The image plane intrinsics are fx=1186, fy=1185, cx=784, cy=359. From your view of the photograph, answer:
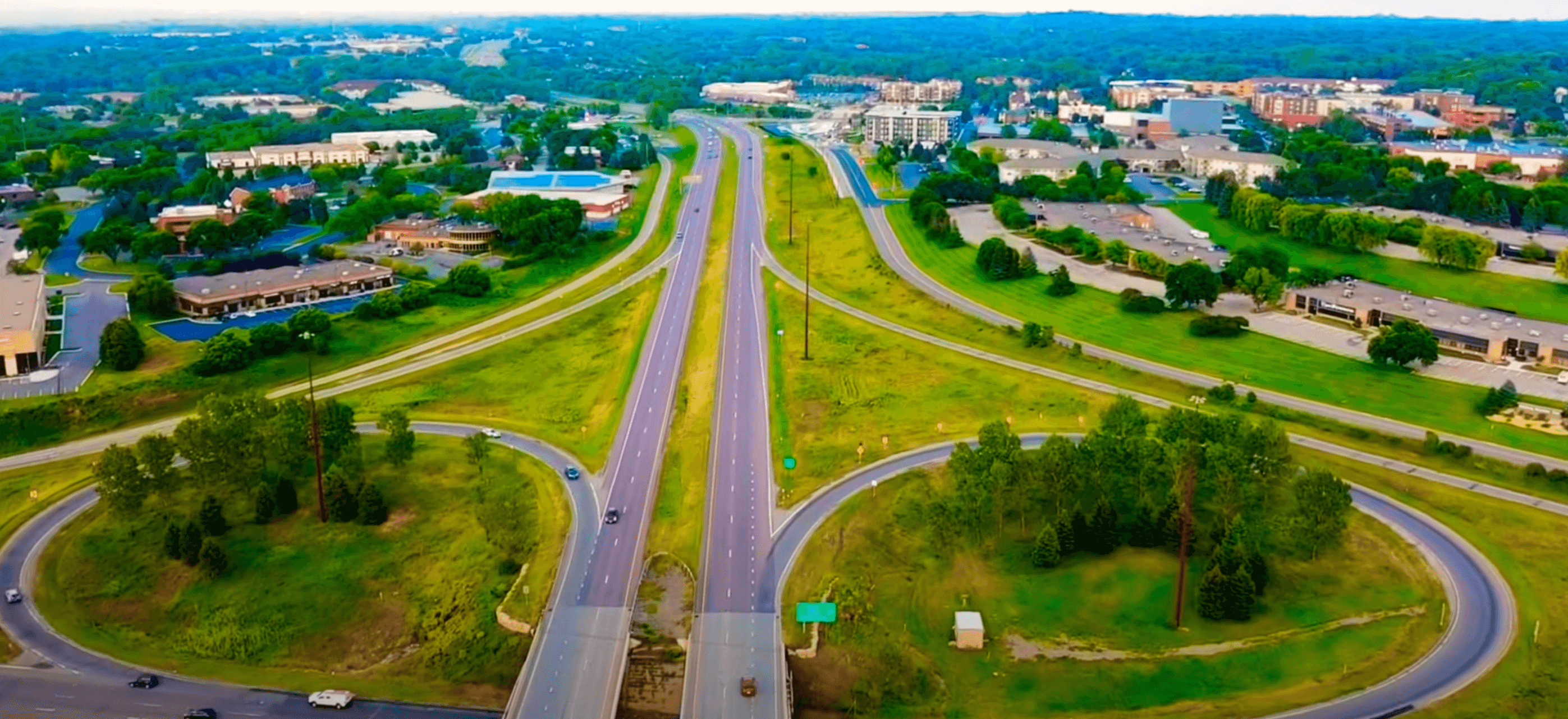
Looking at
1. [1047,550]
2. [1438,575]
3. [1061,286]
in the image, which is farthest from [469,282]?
[1438,575]

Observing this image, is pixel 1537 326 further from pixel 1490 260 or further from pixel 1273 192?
pixel 1273 192

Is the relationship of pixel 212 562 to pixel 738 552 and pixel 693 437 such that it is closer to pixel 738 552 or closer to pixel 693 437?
pixel 738 552

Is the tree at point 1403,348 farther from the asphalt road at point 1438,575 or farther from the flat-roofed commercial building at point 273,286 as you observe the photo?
the flat-roofed commercial building at point 273,286

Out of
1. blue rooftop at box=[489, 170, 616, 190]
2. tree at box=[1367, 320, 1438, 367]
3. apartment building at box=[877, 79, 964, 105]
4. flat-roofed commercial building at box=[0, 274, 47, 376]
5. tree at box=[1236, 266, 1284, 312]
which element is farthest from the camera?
apartment building at box=[877, 79, 964, 105]

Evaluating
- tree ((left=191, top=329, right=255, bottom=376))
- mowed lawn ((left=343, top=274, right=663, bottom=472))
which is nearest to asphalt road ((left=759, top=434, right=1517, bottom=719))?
mowed lawn ((left=343, top=274, right=663, bottom=472))

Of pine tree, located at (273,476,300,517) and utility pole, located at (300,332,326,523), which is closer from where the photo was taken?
utility pole, located at (300,332,326,523)

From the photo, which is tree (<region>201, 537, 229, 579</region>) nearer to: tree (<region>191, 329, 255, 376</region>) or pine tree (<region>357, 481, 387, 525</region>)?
pine tree (<region>357, 481, 387, 525</region>)
